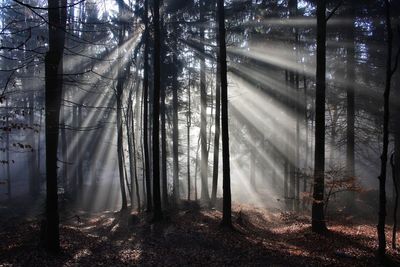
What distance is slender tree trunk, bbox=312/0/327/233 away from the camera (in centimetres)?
1330

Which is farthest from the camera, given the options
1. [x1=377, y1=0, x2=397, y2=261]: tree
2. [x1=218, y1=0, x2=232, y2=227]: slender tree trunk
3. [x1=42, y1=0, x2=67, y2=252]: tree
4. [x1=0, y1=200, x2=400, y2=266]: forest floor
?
[x1=218, y1=0, x2=232, y2=227]: slender tree trunk

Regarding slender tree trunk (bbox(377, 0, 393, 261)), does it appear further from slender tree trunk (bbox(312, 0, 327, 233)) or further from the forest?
slender tree trunk (bbox(312, 0, 327, 233))

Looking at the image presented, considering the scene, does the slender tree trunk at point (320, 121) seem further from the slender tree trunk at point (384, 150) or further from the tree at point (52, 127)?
the tree at point (52, 127)

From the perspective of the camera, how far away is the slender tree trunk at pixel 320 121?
13.3 m

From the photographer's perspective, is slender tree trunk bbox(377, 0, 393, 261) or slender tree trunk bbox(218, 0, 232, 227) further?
slender tree trunk bbox(218, 0, 232, 227)

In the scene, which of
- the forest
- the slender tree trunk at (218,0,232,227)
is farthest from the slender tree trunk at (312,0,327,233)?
the slender tree trunk at (218,0,232,227)

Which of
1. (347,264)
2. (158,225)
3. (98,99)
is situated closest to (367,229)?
(347,264)

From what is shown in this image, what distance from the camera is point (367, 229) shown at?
48.9 feet

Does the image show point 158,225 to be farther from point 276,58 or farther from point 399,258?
point 276,58

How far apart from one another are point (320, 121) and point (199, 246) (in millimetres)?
6400

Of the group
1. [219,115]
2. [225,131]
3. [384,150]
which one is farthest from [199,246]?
[219,115]

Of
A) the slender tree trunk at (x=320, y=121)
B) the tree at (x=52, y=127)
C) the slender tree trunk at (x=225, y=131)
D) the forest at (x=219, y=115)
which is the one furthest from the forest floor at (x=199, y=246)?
the slender tree trunk at (x=225, y=131)

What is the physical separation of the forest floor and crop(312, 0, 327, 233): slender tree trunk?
2.62 ft

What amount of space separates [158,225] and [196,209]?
4920mm
